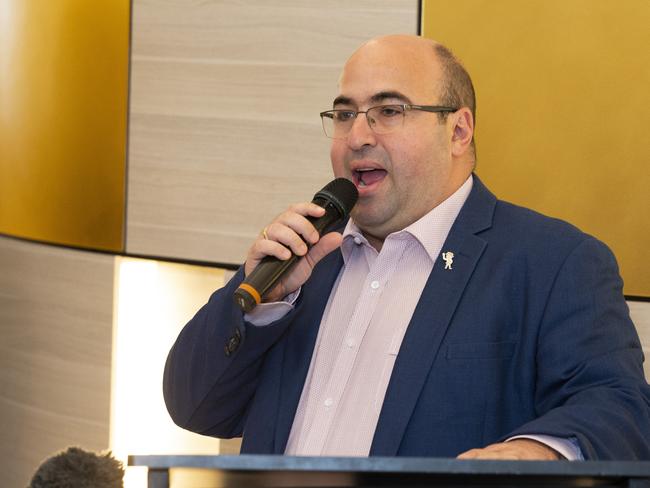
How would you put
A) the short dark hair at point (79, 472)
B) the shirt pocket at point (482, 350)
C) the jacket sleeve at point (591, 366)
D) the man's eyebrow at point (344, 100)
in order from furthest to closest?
the man's eyebrow at point (344, 100), the shirt pocket at point (482, 350), the jacket sleeve at point (591, 366), the short dark hair at point (79, 472)

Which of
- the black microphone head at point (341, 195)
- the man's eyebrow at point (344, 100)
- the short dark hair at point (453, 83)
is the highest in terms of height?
the short dark hair at point (453, 83)

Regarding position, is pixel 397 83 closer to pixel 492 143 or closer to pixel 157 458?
pixel 492 143

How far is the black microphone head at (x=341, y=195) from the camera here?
1712mm

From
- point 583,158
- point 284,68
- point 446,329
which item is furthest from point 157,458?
point 284,68

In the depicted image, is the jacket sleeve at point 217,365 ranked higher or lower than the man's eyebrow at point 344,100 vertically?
lower

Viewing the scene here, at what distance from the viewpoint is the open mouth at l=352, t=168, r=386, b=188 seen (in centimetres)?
190

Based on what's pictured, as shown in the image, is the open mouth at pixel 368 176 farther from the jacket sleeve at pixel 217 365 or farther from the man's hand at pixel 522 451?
the man's hand at pixel 522 451

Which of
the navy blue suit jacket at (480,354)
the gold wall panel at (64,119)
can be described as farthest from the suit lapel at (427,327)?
the gold wall panel at (64,119)

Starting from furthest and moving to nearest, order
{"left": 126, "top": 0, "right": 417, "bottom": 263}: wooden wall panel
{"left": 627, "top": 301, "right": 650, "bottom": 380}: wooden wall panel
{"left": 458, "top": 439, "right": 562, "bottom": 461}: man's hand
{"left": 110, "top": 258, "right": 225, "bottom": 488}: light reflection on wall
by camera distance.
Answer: {"left": 110, "top": 258, "right": 225, "bottom": 488}: light reflection on wall, {"left": 126, "top": 0, "right": 417, "bottom": 263}: wooden wall panel, {"left": 627, "top": 301, "right": 650, "bottom": 380}: wooden wall panel, {"left": 458, "top": 439, "right": 562, "bottom": 461}: man's hand

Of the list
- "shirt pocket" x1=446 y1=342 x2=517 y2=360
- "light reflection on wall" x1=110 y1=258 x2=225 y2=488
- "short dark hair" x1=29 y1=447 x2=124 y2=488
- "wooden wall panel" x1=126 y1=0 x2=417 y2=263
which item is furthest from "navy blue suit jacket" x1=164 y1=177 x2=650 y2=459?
"light reflection on wall" x1=110 y1=258 x2=225 y2=488

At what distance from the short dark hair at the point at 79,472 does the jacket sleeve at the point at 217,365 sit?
2.48ft

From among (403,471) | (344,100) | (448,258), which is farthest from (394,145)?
(403,471)

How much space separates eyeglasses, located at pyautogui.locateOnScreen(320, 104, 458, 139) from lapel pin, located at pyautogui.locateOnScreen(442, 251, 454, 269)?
0.82 ft

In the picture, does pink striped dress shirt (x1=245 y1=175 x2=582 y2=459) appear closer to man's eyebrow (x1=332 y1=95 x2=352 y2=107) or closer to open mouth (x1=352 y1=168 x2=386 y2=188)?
open mouth (x1=352 y1=168 x2=386 y2=188)
